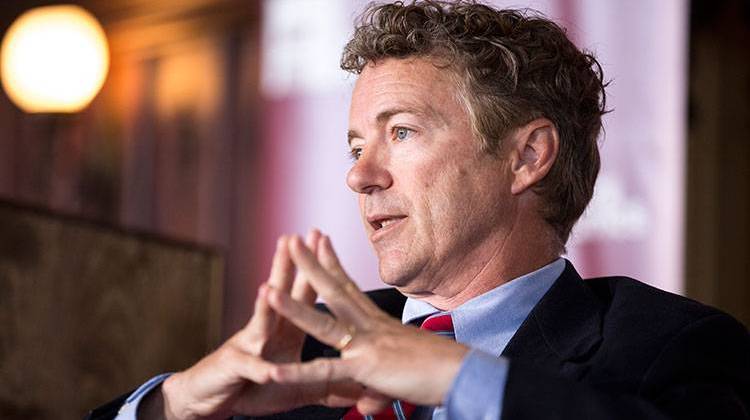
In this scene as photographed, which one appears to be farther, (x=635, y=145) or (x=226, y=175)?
(x=226, y=175)

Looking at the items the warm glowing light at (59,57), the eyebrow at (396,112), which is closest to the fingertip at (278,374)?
the eyebrow at (396,112)

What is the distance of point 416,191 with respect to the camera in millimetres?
1890

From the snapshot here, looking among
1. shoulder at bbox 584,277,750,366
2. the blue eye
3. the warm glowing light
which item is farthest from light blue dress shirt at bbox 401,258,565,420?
the warm glowing light

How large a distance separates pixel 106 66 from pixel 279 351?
145 inches

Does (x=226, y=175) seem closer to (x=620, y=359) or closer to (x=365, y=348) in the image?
(x=620, y=359)

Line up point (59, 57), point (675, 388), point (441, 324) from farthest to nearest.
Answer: point (59, 57)
point (441, 324)
point (675, 388)

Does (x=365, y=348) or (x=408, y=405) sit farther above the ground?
(x=365, y=348)

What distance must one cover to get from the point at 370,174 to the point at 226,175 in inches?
115

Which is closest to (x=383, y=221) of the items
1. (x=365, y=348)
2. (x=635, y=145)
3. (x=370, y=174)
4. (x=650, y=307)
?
(x=370, y=174)

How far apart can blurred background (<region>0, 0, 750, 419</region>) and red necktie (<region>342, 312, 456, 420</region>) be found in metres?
0.43

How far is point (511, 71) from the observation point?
1.97 meters

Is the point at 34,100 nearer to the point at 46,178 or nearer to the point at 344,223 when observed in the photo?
the point at 46,178

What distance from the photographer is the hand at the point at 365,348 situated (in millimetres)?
1401

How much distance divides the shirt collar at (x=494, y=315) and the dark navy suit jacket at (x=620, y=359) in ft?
0.16
